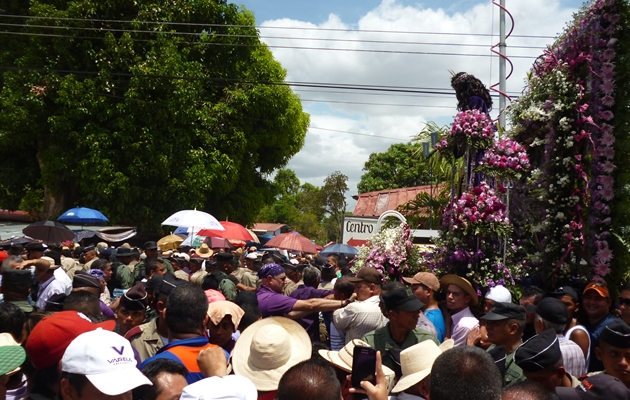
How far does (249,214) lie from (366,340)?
21.0 meters

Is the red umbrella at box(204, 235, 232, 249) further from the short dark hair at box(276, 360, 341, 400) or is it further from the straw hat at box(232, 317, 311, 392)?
the short dark hair at box(276, 360, 341, 400)

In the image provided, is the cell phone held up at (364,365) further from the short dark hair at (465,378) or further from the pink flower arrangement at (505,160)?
the pink flower arrangement at (505,160)

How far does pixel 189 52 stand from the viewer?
874 inches

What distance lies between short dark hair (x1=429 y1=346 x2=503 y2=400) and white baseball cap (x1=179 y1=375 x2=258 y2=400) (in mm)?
894

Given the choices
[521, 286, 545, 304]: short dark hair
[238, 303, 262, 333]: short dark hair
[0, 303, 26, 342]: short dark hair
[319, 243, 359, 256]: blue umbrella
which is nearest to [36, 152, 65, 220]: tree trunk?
[319, 243, 359, 256]: blue umbrella

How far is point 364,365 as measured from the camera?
3355mm

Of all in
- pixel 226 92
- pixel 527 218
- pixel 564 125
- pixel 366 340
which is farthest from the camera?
pixel 226 92

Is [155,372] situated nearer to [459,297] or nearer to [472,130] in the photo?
[459,297]

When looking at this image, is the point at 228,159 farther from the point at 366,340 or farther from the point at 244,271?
the point at 366,340

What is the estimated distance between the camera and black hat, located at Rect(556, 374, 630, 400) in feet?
10.3

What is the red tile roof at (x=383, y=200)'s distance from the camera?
2603 centimetres

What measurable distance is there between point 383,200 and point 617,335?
79.3 ft

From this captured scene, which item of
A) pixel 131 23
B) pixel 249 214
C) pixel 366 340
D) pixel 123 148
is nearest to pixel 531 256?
pixel 366 340

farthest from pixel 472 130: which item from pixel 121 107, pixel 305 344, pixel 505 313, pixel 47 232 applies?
pixel 121 107
